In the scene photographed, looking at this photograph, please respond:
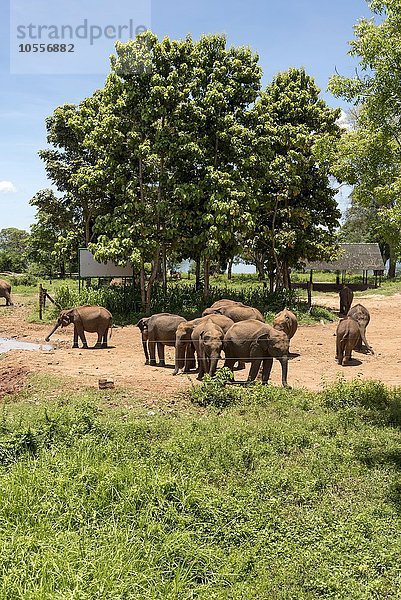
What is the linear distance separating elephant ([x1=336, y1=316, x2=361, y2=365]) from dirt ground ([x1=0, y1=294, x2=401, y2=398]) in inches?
9.9

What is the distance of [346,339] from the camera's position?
46.7ft

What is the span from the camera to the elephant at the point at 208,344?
11.6m

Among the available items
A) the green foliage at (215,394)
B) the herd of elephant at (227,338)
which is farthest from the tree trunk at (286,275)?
the green foliage at (215,394)

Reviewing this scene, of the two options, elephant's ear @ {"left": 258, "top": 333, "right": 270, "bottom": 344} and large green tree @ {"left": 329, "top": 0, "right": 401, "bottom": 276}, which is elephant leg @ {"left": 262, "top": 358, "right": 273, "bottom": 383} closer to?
elephant's ear @ {"left": 258, "top": 333, "right": 270, "bottom": 344}

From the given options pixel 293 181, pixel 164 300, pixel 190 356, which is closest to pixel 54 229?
pixel 164 300

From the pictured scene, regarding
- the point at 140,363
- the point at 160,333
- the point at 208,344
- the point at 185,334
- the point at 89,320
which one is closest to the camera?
the point at 208,344

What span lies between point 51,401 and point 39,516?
424cm

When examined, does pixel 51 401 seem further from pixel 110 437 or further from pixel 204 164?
pixel 204 164

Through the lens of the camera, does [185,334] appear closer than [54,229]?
Yes

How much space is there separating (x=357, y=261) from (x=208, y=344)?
30367 millimetres

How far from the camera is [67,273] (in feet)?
172

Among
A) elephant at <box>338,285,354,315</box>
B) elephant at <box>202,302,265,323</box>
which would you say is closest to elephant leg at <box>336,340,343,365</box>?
elephant at <box>202,302,265,323</box>

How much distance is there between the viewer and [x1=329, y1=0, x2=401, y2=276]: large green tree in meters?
8.53

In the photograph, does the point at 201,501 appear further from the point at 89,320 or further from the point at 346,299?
the point at 346,299
